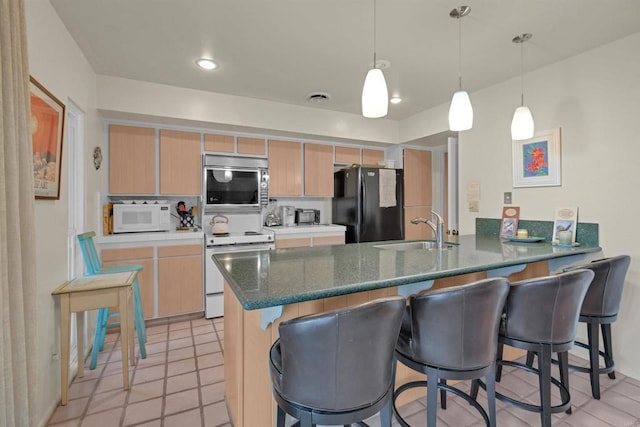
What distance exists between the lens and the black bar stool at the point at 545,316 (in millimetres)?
1451

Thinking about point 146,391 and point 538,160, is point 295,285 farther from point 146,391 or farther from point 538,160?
point 538,160

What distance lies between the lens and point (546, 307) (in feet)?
4.80

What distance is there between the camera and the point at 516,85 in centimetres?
294

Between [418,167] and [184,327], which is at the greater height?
[418,167]

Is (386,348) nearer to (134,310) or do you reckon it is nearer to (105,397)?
(105,397)

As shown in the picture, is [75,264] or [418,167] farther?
[418,167]

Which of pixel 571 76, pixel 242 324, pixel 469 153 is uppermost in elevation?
pixel 571 76

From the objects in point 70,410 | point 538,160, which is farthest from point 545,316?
point 70,410

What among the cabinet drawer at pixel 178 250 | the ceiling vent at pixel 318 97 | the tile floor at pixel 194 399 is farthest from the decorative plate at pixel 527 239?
the cabinet drawer at pixel 178 250

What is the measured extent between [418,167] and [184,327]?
373cm

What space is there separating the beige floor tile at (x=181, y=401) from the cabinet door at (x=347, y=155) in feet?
10.8

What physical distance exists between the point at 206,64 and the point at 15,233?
6.74 ft

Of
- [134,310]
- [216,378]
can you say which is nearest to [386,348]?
[216,378]

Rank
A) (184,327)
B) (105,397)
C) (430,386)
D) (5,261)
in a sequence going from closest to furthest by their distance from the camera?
(5,261) < (430,386) < (105,397) < (184,327)
